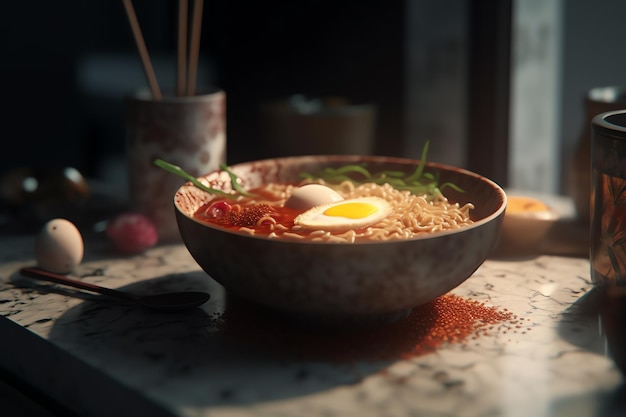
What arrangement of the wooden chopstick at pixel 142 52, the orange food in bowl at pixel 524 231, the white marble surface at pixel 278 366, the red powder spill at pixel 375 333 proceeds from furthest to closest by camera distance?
the wooden chopstick at pixel 142 52
the orange food in bowl at pixel 524 231
the red powder spill at pixel 375 333
the white marble surface at pixel 278 366

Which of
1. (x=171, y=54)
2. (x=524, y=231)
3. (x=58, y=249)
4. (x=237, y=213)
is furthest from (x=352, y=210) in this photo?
(x=171, y=54)

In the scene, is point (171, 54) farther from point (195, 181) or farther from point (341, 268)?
point (341, 268)

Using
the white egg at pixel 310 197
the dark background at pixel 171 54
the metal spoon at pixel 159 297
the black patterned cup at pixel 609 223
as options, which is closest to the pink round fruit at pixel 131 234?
the metal spoon at pixel 159 297

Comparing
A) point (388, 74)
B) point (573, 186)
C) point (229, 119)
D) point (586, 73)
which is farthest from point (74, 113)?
point (573, 186)

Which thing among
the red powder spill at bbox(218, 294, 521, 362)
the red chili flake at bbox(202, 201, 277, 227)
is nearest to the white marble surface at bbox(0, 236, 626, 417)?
the red powder spill at bbox(218, 294, 521, 362)

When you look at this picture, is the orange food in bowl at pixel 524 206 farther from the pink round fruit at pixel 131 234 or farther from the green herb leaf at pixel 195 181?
the pink round fruit at pixel 131 234

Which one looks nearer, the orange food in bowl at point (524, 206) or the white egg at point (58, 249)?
the white egg at point (58, 249)
